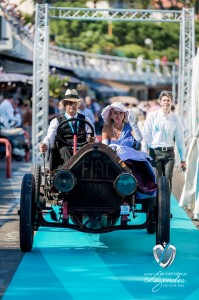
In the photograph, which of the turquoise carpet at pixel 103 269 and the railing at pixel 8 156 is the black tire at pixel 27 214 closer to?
the turquoise carpet at pixel 103 269

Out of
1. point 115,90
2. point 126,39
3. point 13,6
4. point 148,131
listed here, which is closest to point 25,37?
point 13,6

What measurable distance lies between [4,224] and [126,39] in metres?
71.5

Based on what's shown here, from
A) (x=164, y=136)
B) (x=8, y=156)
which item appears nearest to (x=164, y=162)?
(x=164, y=136)

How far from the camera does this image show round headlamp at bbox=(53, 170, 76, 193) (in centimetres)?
989

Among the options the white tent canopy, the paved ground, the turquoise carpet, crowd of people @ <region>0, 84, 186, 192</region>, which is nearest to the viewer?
the turquoise carpet

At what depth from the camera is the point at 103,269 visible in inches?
371

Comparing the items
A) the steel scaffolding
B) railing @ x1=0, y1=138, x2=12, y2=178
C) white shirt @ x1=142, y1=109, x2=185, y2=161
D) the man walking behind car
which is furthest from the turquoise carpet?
the steel scaffolding

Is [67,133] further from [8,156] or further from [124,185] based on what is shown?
[8,156]

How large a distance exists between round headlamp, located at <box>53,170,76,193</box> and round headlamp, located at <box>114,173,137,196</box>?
45 centimetres

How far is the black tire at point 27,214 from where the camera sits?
9.91 metres

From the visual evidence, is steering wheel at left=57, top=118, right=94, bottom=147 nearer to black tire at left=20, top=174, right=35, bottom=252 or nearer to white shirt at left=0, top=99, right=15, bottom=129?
black tire at left=20, top=174, right=35, bottom=252

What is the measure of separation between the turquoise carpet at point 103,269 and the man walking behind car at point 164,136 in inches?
60.1

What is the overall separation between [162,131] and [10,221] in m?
2.42

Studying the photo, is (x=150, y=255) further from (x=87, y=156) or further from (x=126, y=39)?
(x=126, y=39)
